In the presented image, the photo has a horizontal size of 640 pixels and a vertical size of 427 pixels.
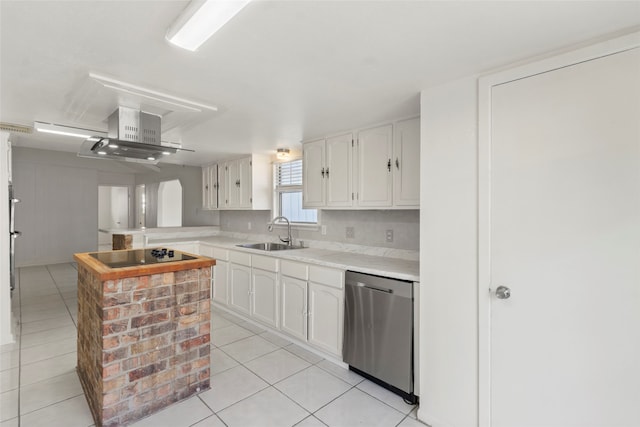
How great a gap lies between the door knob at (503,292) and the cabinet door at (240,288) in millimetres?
2666

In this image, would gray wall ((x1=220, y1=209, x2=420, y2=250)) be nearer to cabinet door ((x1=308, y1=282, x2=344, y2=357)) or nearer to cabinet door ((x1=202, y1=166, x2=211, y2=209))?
cabinet door ((x1=308, y1=282, x2=344, y2=357))

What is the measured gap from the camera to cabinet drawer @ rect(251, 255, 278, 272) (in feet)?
10.7

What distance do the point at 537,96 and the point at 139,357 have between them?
9.15 feet

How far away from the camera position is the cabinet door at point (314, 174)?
3.29 m

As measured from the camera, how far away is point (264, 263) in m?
3.37

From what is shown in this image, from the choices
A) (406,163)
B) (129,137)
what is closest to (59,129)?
(129,137)

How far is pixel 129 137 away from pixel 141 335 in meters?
1.46

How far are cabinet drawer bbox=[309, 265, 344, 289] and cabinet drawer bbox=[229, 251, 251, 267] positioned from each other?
1062mm

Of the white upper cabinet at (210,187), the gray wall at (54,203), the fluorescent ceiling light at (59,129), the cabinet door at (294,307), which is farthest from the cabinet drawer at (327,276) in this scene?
the gray wall at (54,203)

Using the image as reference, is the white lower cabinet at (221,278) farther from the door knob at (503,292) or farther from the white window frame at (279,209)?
the door knob at (503,292)

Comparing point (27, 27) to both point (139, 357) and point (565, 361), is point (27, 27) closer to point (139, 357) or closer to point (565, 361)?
point (139, 357)

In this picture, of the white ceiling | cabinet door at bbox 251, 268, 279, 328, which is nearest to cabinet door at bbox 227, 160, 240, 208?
cabinet door at bbox 251, 268, 279, 328

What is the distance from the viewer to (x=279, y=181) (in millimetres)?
4504

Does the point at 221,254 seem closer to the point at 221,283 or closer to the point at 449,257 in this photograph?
the point at 221,283
